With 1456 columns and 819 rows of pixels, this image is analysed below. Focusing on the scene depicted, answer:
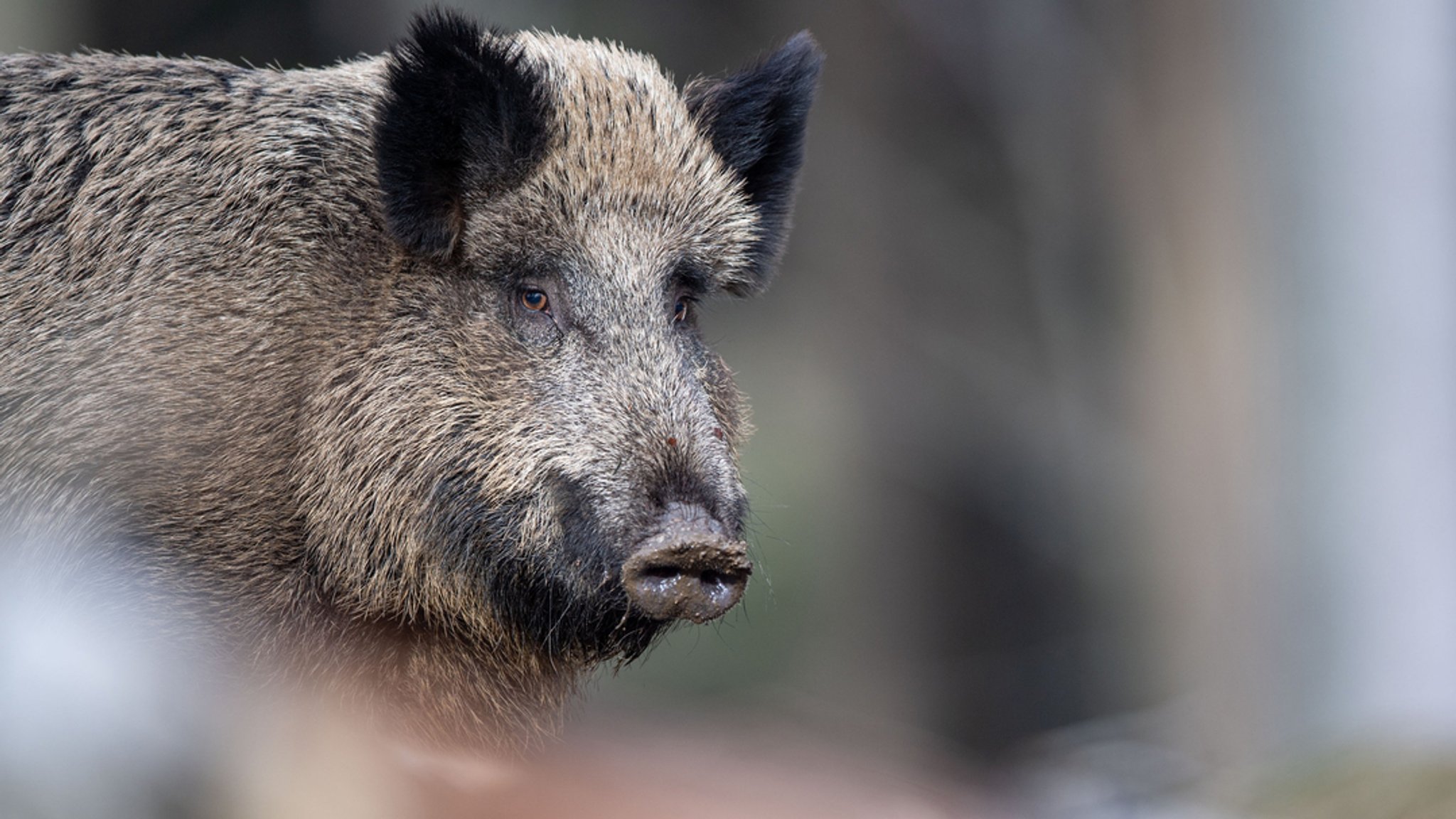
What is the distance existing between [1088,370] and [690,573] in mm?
8615

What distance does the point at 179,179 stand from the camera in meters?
4.59

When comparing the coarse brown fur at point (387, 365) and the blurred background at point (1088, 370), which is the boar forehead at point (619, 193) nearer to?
the coarse brown fur at point (387, 365)

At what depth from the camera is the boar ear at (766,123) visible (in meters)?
4.91

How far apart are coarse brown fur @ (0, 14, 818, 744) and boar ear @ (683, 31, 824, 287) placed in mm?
244

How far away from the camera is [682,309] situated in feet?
15.2

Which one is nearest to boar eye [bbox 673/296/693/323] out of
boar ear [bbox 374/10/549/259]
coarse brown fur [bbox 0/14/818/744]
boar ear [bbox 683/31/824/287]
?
coarse brown fur [bbox 0/14/818/744]

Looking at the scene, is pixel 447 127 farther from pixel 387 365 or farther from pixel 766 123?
pixel 766 123

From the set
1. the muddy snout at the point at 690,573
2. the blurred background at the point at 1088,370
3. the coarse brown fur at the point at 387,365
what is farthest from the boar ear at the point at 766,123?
the blurred background at the point at 1088,370

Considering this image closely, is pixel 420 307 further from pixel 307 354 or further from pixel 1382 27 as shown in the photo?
pixel 1382 27

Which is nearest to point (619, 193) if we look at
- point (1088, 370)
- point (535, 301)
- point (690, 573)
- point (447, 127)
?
point (535, 301)

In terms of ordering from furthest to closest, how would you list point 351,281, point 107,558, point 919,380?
point 919,380 → point 351,281 → point 107,558

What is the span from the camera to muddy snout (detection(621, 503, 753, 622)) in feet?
12.1

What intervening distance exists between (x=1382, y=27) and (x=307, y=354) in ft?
18.1

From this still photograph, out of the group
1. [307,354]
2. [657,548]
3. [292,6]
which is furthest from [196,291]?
[292,6]
